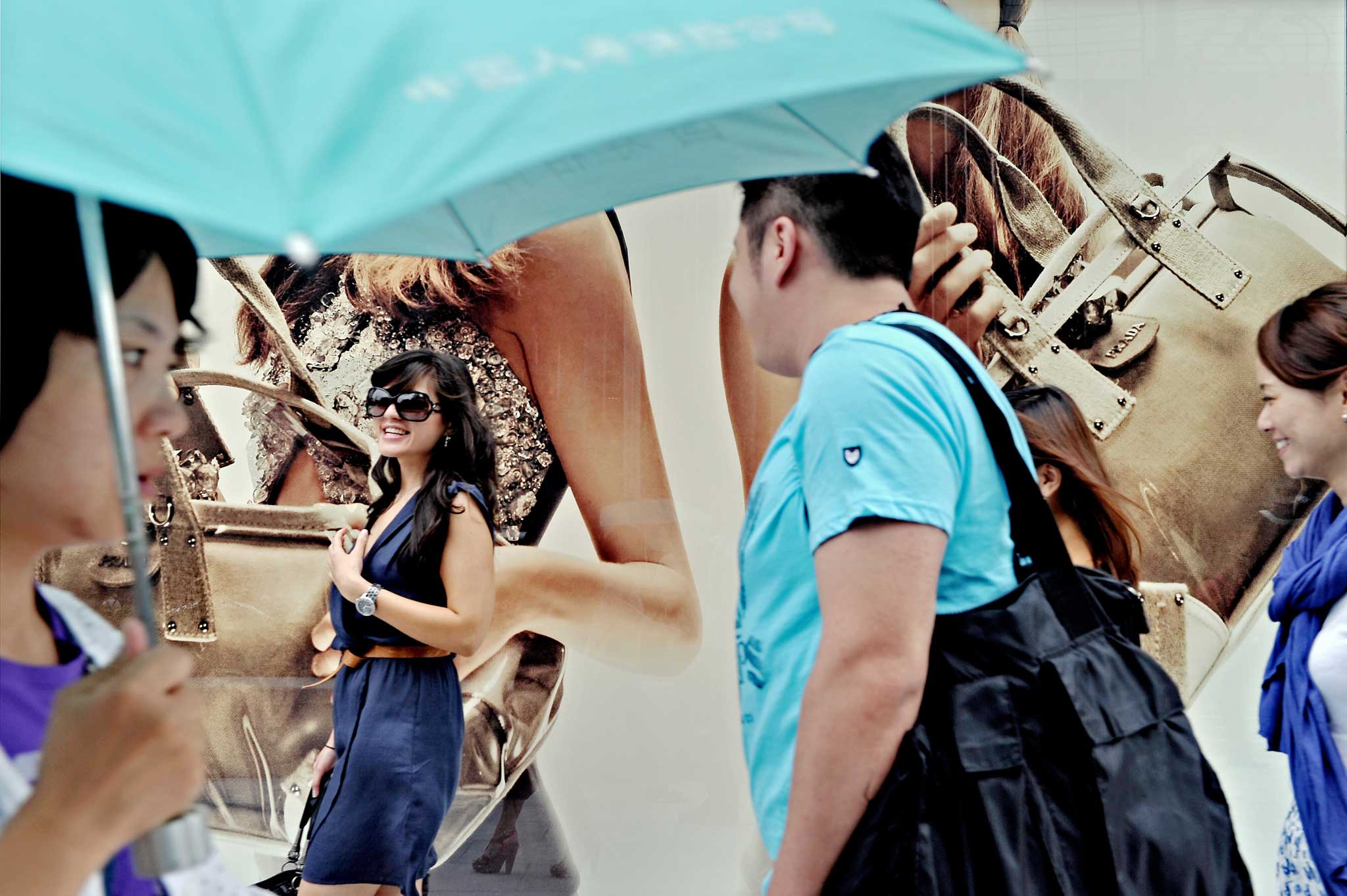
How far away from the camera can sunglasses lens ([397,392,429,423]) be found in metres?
3.46

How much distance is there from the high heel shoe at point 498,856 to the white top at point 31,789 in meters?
2.78

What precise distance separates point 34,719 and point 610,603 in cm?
288

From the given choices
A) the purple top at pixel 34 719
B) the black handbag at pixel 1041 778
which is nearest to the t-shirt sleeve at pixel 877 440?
the black handbag at pixel 1041 778

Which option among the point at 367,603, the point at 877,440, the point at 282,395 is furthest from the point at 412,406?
the point at 877,440

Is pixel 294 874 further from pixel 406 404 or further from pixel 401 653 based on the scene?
pixel 406 404

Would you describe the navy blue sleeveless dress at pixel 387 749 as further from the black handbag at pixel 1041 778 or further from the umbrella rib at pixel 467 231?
the black handbag at pixel 1041 778

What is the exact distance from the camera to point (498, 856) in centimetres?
394

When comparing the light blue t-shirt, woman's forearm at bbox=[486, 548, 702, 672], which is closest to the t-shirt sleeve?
the light blue t-shirt

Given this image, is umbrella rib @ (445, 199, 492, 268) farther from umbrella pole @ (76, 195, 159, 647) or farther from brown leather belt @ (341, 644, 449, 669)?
brown leather belt @ (341, 644, 449, 669)

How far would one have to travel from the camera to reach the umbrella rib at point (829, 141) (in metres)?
1.61

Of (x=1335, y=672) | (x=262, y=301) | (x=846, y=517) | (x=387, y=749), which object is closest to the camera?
(x=846, y=517)

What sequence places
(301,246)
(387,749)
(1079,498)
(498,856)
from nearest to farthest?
(301,246) < (387,749) < (1079,498) < (498,856)

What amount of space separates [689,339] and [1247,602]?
2169 millimetres

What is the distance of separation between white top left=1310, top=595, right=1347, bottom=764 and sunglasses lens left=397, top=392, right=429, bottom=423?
248 cm
